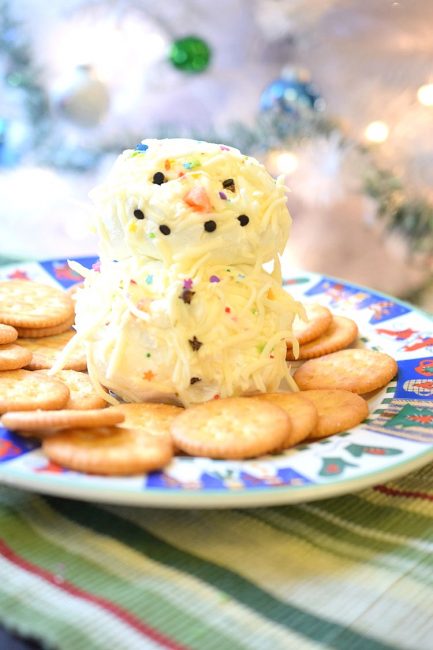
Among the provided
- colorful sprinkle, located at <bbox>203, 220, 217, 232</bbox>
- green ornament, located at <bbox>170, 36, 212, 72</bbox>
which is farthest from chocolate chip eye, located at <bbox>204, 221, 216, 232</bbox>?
green ornament, located at <bbox>170, 36, 212, 72</bbox>

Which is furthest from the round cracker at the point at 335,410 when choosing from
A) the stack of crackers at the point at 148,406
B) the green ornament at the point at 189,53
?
the green ornament at the point at 189,53

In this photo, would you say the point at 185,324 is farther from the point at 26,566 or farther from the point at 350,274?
the point at 350,274

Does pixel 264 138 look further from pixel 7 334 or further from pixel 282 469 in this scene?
pixel 282 469

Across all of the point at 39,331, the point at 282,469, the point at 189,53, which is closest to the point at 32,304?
the point at 39,331

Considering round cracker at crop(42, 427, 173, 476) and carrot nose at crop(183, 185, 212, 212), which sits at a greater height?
carrot nose at crop(183, 185, 212, 212)

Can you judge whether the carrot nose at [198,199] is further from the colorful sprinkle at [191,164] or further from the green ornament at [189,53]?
the green ornament at [189,53]

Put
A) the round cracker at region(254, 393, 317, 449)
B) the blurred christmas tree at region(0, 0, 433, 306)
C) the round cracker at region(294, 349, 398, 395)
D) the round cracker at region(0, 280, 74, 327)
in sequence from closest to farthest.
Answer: the round cracker at region(254, 393, 317, 449)
the round cracker at region(294, 349, 398, 395)
the round cracker at region(0, 280, 74, 327)
the blurred christmas tree at region(0, 0, 433, 306)

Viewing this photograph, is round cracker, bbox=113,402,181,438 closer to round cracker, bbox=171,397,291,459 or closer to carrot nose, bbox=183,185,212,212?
round cracker, bbox=171,397,291,459

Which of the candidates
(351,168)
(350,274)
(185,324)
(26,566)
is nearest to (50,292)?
(185,324)
